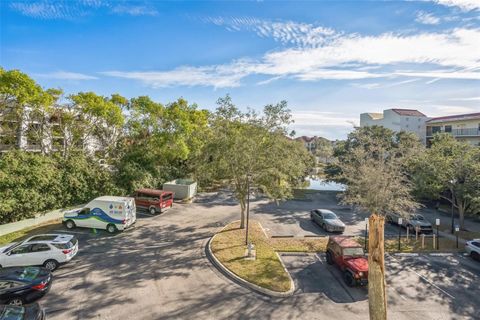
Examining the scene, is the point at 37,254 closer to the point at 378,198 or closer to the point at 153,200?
the point at 153,200

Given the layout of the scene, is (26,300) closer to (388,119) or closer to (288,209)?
(288,209)

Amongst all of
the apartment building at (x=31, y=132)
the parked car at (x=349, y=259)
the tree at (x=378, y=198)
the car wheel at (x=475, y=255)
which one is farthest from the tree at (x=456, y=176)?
the apartment building at (x=31, y=132)

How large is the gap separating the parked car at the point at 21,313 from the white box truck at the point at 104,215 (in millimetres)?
10718

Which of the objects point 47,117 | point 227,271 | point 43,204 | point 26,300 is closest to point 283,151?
point 227,271

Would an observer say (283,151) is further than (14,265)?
Yes

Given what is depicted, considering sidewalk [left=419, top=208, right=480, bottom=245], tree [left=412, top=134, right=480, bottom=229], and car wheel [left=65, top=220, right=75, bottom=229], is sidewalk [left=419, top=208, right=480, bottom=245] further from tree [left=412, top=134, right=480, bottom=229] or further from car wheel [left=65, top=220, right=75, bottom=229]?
car wheel [left=65, top=220, right=75, bottom=229]

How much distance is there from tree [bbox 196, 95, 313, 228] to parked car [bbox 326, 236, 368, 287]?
5055 mm

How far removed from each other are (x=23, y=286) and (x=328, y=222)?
717 inches

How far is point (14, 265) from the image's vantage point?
1417cm

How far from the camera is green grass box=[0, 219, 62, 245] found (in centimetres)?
1818

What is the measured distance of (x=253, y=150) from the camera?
59.9 feet

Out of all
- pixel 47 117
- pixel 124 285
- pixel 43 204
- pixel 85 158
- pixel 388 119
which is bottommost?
pixel 124 285

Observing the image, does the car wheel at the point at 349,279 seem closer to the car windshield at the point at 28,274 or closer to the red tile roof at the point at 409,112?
the car windshield at the point at 28,274

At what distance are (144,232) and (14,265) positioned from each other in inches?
302
